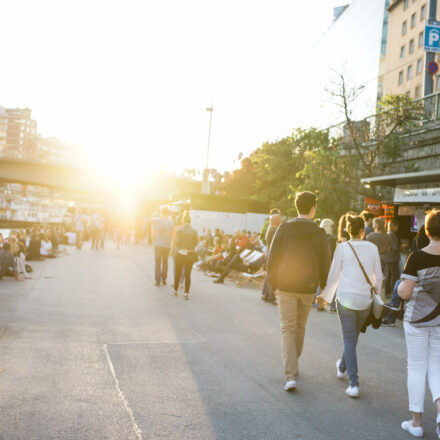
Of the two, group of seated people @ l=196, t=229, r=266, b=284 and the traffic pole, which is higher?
the traffic pole

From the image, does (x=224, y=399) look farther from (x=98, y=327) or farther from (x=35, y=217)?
(x=35, y=217)

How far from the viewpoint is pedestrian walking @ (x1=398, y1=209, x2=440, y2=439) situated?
3818mm

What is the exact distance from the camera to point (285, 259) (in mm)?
4953

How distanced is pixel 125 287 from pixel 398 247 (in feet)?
21.5

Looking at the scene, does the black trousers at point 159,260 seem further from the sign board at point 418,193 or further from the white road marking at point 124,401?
the white road marking at point 124,401

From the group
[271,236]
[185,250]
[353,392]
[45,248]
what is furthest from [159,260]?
[45,248]

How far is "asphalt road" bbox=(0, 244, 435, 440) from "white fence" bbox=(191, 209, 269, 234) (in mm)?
23647

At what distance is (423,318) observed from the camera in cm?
386

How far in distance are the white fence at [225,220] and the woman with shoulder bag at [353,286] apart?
2771cm

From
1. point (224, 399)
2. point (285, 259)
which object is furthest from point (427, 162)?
point (224, 399)

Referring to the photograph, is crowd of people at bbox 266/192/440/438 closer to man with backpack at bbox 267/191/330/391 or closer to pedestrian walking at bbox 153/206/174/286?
man with backpack at bbox 267/191/330/391

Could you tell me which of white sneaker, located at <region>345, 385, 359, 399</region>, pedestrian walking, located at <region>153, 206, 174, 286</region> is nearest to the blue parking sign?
pedestrian walking, located at <region>153, 206, 174, 286</region>

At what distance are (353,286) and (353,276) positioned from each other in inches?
3.9

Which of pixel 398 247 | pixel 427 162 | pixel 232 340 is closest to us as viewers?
pixel 232 340
